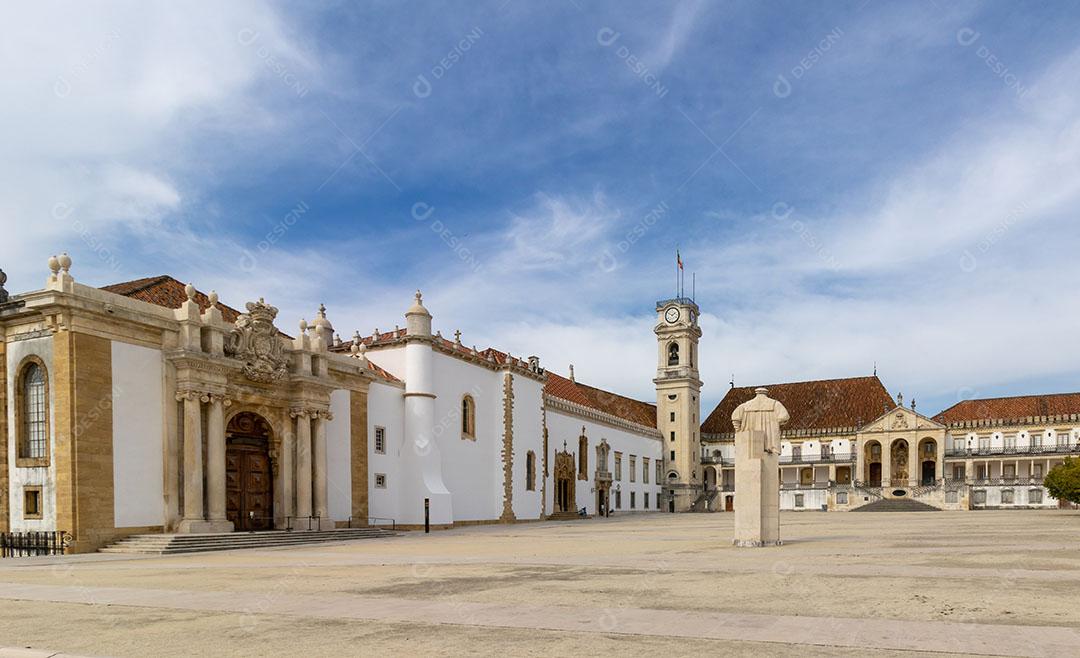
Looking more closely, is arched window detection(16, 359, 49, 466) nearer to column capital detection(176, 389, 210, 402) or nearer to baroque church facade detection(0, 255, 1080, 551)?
baroque church facade detection(0, 255, 1080, 551)

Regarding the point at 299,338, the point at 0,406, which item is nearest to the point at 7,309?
the point at 0,406

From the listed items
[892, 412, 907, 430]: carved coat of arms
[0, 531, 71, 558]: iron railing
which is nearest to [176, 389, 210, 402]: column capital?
[0, 531, 71, 558]: iron railing

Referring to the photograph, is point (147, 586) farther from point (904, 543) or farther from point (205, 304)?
point (205, 304)

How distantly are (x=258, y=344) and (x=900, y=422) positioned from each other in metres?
72.1

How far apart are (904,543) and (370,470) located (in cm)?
2412

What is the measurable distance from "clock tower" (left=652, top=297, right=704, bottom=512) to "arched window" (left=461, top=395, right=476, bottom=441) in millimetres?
41808

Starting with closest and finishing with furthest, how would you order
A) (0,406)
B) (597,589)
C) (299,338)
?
(597,589), (0,406), (299,338)

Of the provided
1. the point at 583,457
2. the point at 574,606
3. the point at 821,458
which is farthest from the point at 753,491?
the point at 821,458

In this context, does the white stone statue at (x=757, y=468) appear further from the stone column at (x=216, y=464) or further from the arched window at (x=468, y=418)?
the arched window at (x=468, y=418)

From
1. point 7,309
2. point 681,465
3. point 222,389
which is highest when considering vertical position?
point 7,309

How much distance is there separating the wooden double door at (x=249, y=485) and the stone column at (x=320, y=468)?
1773 mm

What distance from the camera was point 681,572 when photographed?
14.3 metres

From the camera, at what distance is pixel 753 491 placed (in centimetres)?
2055

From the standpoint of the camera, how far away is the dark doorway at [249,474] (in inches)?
1209
